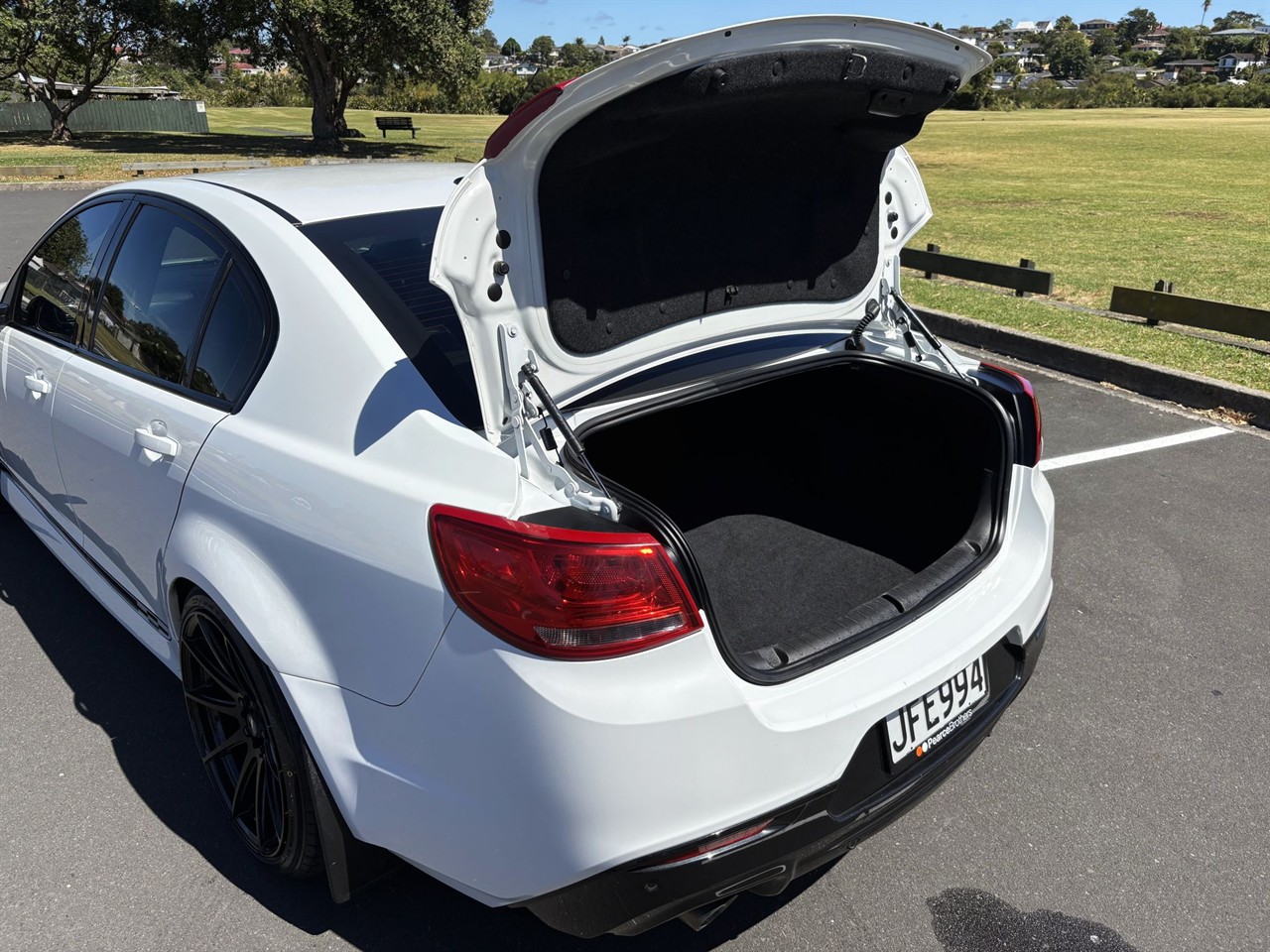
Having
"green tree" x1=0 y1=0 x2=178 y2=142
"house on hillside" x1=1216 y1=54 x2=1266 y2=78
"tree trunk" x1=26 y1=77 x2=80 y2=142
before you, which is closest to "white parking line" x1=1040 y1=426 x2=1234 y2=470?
"green tree" x1=0 y1=0 x2=178 y2=142

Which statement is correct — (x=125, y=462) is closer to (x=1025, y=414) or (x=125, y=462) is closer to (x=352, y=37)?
(x=1025, y=414)

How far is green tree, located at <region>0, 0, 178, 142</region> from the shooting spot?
26.2 m

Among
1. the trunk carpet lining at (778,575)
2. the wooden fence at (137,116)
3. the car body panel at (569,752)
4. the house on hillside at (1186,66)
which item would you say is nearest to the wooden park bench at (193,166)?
the trunk carpet lining at (778,575)

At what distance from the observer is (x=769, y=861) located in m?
1.90

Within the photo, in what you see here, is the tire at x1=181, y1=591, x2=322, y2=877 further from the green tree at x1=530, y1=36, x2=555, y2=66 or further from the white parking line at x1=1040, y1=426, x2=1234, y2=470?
the green tree at x1=530, y1=36, x2=555, y2=66

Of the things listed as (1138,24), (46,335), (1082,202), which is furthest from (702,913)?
(1138,24)

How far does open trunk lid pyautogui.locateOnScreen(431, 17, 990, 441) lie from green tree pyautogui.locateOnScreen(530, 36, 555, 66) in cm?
11358

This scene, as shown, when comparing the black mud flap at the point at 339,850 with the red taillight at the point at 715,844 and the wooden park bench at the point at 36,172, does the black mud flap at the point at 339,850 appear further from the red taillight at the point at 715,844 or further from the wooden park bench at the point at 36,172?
the wooden park bench at the point at 36,172

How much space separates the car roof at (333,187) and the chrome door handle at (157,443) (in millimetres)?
653

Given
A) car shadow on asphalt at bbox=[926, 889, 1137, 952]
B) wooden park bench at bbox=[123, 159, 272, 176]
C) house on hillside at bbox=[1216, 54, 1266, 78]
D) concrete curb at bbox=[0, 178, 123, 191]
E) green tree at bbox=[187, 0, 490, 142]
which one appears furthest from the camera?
house on hillside at bbox=[1216, 54, 1266, 78]

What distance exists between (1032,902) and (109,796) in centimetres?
252

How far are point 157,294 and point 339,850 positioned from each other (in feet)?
5.47

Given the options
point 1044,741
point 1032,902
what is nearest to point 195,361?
point 1032,902

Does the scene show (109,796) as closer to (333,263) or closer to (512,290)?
(333,263)
